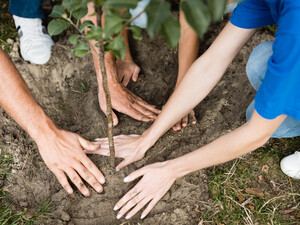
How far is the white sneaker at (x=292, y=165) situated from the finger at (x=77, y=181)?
1.22 metres

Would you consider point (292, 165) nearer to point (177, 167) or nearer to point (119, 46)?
Answer: point (177, 167)

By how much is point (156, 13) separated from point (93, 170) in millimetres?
1192

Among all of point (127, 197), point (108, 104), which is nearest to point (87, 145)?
point (127, 197)

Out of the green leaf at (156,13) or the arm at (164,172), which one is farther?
the arm at (164,172)

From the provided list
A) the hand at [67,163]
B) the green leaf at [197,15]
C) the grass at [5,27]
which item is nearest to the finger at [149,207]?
the hand at [67,163]

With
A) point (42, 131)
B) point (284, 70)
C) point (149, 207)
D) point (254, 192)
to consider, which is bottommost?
point (254, 192)

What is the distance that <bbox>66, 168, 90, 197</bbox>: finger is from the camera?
154cm

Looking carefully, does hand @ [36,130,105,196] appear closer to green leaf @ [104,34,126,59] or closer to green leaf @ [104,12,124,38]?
green leaf @ [104,34,126,59]

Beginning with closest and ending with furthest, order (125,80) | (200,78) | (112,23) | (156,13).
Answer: (156,13) < (112,23) < (200,78) < (125,80)

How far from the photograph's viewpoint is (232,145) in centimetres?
132

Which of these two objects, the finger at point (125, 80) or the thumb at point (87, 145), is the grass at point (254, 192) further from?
the finger at point (125, 80)

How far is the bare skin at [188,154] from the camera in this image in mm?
1400

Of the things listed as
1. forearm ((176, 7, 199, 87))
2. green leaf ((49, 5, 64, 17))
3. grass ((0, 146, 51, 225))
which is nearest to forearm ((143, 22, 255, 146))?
forearm ((176, 7, 199, 87))

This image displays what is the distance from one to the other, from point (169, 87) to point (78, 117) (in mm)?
668
